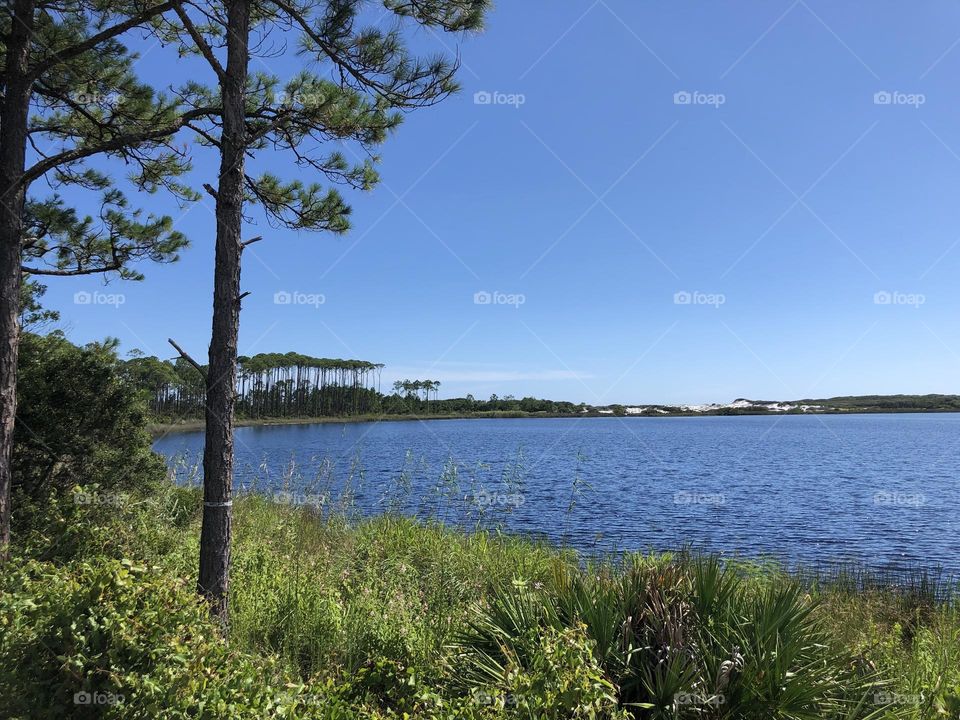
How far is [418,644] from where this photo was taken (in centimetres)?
428

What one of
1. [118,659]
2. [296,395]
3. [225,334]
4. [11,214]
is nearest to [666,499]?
[225,334]

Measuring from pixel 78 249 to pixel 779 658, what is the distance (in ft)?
32.4

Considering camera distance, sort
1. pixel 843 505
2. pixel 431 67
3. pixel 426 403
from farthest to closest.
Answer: pixel 426 403 < pixel 843 505 < pixel 431 67

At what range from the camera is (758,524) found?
53.9 ft

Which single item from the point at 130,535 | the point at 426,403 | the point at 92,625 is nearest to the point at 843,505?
the point at 130,535

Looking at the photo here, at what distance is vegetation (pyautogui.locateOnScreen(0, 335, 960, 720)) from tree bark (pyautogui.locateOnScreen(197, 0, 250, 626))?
0.59m

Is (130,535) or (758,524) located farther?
(758,524)

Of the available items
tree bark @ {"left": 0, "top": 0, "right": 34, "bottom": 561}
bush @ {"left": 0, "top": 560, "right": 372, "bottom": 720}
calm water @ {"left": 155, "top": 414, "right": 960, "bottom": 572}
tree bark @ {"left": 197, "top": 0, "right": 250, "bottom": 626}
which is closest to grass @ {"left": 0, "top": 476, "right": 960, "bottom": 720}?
bush @ {"left": 0, "top": 560, "right": 372, "bottom": 720}

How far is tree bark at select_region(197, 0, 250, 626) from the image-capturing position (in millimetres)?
5027

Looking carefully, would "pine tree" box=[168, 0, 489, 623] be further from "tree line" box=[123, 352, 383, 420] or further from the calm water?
"tree line" box=[123, 352, 383, 420]

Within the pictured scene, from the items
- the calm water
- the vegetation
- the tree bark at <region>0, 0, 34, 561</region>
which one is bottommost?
the calm water

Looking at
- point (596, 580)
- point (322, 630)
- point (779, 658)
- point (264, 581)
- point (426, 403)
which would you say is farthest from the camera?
point (426, 403)

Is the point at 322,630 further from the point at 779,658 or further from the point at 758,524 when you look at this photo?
the point at 758,524

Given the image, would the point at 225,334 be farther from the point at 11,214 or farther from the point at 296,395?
the point at 296,395
